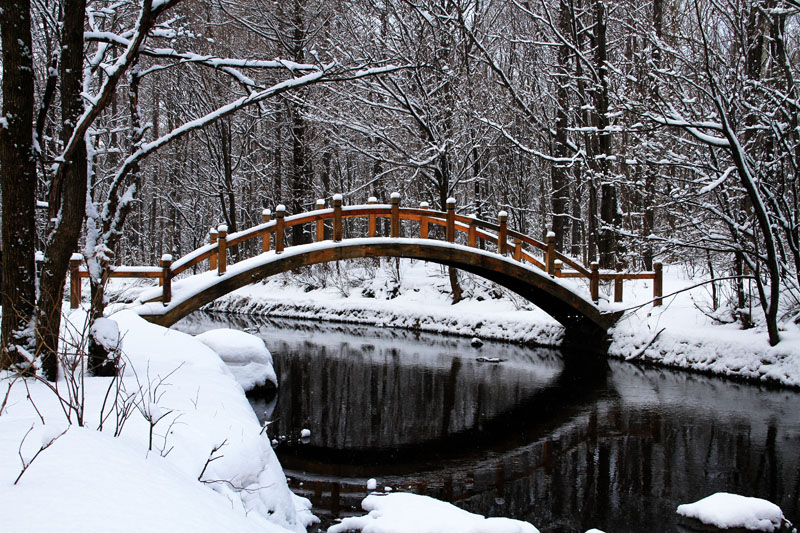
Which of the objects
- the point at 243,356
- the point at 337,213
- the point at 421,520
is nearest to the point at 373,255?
the point at 337,213

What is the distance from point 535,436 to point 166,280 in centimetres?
660

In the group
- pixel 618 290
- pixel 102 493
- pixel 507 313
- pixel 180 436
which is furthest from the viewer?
pixel 507 313

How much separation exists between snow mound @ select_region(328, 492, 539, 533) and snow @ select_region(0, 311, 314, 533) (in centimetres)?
60

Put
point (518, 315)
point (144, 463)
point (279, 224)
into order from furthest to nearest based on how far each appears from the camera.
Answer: point (518, 315) → point (279, 224) → point (144, 463)

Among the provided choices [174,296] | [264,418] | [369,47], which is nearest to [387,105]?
[369,47]

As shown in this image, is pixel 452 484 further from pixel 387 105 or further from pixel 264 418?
pixel 387 105

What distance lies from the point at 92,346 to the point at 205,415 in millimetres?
2106

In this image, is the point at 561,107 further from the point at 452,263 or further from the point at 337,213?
the point at 337,213

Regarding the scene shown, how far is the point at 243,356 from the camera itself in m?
10.9

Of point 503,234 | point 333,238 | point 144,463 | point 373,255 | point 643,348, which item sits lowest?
point 643,348

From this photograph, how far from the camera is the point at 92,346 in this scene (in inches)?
273

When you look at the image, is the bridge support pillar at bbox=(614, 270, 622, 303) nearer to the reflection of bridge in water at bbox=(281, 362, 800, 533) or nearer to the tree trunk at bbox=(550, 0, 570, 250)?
the tree trunk at bbox=(550, 0, 570, 250)

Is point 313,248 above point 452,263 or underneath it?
above

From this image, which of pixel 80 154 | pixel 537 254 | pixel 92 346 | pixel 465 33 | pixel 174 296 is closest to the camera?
pixel 80 154
